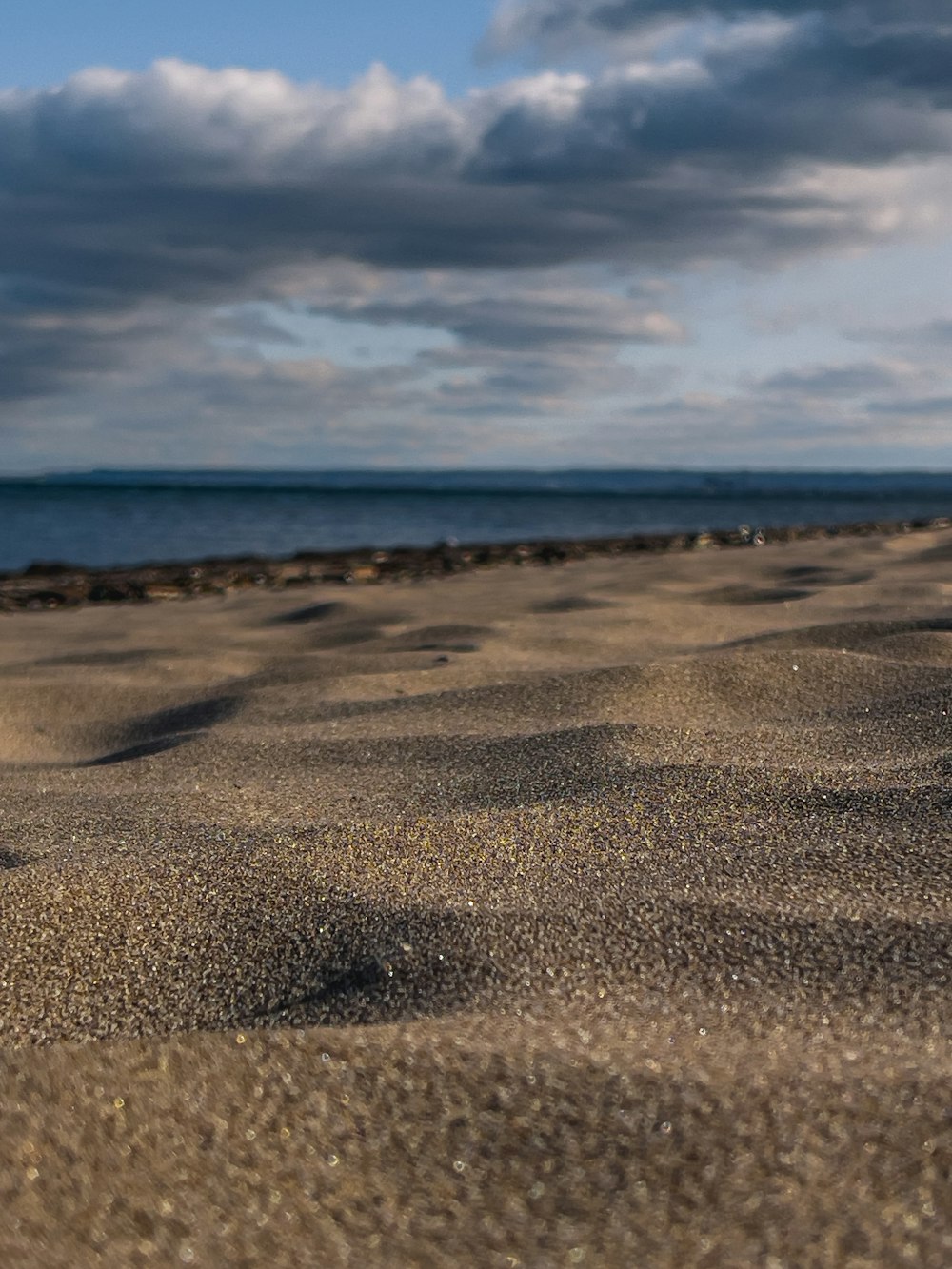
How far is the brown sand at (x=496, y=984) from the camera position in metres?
0.88

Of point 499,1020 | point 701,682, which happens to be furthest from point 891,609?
point 499,1020

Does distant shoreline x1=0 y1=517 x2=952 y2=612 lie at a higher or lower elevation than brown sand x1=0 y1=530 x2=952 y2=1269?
higher

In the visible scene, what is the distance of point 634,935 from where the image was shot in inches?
51.7

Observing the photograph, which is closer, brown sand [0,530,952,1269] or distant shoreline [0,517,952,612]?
brown sand [0,530,952,1269]

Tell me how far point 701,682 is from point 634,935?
1.35m

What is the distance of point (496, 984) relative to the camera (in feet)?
3.98

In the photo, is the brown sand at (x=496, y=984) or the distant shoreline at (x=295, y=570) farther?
the distant shoreline at (x=295, y=570)

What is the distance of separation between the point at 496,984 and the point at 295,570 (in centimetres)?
721

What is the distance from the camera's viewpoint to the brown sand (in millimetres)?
875

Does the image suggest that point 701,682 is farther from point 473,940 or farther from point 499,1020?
point 499,1020

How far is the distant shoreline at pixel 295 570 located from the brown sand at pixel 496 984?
430cm

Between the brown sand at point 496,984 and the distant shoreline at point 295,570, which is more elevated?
the distant shoreline at point 295,570

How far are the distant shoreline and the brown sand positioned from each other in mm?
4300

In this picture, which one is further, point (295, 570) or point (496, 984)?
point (295, 570)
